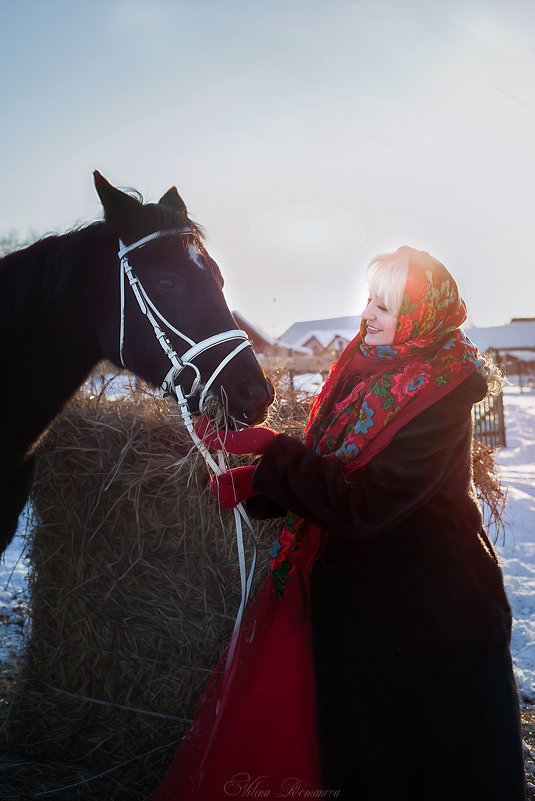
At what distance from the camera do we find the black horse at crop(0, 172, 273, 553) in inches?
79.4

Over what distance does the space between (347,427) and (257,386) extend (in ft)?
1.32

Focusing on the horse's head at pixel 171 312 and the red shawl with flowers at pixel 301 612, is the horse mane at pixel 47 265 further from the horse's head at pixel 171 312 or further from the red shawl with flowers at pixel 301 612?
the red shawl with flowers at pixel 301 612

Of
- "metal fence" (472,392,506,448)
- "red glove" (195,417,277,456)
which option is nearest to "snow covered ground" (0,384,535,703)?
"red glove" (195,417,277,456)

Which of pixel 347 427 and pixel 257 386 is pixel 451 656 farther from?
pixel 257 386

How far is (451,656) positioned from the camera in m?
1.43

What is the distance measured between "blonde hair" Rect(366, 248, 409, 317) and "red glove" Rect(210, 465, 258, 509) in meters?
0.78

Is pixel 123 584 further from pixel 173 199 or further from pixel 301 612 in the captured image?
pixel 173 199

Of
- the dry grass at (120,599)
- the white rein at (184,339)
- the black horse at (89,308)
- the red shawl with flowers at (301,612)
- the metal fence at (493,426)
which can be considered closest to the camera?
the red shawl with flowers at (301,612)

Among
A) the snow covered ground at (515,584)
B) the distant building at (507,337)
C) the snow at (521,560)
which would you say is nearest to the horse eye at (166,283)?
the snow covered ground at (515,584)

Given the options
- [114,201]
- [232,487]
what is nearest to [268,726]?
[232,487]

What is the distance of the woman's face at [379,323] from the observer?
1.57m

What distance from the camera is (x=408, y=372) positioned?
152 centimetres

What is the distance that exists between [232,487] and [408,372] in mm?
753

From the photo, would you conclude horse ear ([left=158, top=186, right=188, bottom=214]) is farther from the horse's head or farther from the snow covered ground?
the snow covered ground
